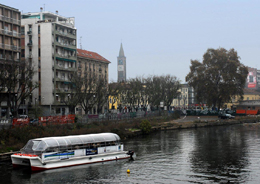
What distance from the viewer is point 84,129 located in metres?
62.7

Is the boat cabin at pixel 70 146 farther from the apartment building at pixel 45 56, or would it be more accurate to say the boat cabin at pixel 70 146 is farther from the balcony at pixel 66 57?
the balcony at pixel 66 57

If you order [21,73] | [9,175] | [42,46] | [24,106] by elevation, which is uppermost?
[42,46]

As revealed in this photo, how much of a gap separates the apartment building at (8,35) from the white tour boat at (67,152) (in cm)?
4388

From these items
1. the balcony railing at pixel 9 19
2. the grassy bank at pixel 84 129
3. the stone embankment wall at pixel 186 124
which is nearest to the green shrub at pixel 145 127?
the grassy bank at pixel 84 129

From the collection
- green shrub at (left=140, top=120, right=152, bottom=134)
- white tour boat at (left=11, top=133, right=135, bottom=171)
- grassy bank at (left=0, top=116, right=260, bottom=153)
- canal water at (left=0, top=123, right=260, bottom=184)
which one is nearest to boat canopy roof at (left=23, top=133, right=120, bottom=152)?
white tour boat at (left=11, top=133, right=135, bottom=171)

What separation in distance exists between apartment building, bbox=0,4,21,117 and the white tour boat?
4388 centimetres

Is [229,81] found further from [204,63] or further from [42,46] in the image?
[42,46]

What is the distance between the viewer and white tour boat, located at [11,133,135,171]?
3759cm

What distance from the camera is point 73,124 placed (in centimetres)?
6375

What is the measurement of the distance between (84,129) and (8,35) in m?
34.4

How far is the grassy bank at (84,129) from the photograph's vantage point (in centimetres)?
4874

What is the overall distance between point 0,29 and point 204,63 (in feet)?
215

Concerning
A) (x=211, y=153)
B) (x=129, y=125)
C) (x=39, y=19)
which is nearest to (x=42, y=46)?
(x=39, y=19)

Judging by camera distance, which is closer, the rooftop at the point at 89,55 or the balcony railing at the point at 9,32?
the balcony railing at the point at 9,32
